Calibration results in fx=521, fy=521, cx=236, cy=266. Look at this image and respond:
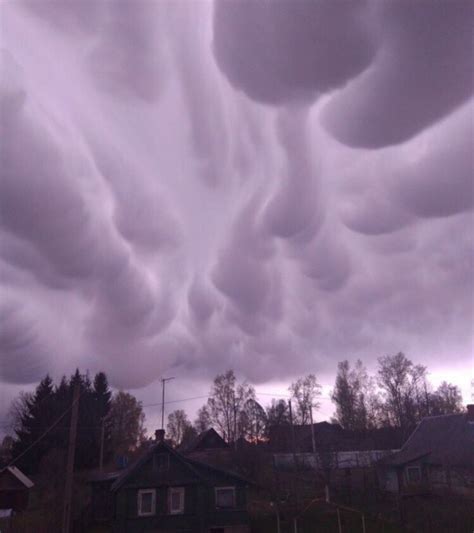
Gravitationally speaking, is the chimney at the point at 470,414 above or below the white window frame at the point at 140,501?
above

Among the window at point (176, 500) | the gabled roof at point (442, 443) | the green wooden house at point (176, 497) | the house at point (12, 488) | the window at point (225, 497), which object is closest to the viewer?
the green wooden house at point (176, 497)

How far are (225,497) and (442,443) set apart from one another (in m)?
29.0

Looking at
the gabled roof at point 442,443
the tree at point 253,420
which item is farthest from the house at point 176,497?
the tree at point 253,420

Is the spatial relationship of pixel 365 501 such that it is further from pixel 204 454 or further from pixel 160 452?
pixel 204 454

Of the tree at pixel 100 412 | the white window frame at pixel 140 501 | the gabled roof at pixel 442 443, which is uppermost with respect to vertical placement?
the tree at pixel 100 412

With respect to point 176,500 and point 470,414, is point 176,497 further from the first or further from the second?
point 470,414

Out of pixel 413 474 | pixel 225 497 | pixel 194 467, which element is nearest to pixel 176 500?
pixel 194 467

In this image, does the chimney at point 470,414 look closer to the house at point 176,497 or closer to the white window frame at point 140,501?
the house at point 176,497

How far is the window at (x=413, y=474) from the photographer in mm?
55531

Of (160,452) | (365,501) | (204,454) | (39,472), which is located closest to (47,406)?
(39,472)

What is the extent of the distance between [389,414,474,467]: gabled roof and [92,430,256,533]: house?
24.4 m

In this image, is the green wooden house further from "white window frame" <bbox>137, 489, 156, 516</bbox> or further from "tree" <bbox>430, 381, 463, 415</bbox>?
"tree" <bbox>430, 381, 463, 415</bbox>

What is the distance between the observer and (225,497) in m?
39.3

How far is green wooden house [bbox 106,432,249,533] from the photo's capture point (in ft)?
124
